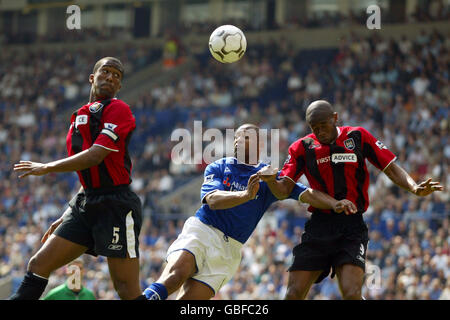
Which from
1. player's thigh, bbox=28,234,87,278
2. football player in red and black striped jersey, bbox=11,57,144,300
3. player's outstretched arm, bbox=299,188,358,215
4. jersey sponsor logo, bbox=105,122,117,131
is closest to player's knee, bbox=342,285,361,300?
player's outstretched arm, bbox=299,188,358,215

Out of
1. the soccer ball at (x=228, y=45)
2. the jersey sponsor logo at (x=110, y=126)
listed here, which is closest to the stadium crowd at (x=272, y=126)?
the soccer ball at (x=228, y=45)

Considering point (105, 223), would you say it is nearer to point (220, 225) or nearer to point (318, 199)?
point (220, 225)

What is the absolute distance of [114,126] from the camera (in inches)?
245

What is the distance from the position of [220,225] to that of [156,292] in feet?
3.24

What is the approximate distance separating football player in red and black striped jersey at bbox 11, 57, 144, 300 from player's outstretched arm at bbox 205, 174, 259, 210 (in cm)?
68

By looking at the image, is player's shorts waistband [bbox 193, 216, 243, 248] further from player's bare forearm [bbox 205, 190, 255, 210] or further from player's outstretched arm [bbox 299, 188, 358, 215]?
player's outstretched arm [bbox 299, 188, 358, 215]

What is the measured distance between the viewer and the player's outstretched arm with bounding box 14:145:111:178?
227 inches

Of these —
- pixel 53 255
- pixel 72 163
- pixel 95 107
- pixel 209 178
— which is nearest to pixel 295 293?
pixel 209 178

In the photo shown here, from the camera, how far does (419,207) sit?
15688mm

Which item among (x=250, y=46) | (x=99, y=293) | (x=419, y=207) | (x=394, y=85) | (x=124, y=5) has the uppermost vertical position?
(x=124, y=5)

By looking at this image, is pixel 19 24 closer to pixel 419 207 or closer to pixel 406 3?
pixel 406 3
